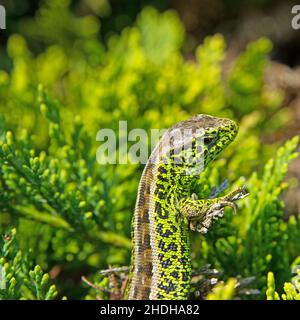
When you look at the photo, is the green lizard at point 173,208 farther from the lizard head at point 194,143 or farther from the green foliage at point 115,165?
the green foliage at point 115,165

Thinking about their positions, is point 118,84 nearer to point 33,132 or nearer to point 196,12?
point 33,132

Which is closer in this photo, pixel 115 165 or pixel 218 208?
pixel 218 208

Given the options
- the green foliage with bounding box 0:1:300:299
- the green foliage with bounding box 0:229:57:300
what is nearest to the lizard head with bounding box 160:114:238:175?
the green foliage with bounding box 0:1:300:299

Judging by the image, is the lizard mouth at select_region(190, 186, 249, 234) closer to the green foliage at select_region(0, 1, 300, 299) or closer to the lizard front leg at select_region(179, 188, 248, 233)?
the lizard front leg at select_region(179, 188, 248, 233)

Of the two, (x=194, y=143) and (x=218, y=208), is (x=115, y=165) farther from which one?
(x=218, y=208)

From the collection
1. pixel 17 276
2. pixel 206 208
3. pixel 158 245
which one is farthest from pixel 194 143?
pixel 17 276

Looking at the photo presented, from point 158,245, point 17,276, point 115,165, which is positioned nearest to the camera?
point 158,245
